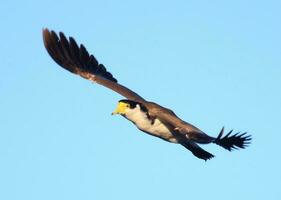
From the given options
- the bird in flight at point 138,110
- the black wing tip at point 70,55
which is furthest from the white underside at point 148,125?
the black wing tip at point 70,55

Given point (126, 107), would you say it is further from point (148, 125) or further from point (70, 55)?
point (70, 55)

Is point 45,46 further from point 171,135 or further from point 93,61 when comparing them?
point 171,135

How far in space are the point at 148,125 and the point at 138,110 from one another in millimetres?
356

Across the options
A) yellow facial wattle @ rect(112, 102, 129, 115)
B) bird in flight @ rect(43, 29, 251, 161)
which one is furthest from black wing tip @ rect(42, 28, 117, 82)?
yellow facial wattle @ rect(112, 102, 129, 115)

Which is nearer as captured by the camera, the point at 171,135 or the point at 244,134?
the point at 244,134

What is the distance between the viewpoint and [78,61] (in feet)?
49.8

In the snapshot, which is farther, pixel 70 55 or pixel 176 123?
pixel 70 55

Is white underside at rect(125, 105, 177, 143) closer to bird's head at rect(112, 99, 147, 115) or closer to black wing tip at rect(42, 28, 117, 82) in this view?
bird's head at rect(112, 99, 147, 115)

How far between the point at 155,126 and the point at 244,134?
5.70 ft

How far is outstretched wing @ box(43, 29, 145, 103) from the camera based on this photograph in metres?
14.4

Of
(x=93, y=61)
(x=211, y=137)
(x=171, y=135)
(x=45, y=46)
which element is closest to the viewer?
(x=211, y=137)

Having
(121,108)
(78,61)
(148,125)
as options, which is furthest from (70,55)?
(148,125)

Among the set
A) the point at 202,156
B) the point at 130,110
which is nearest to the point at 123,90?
the point at 130,110

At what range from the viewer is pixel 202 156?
14.0m
